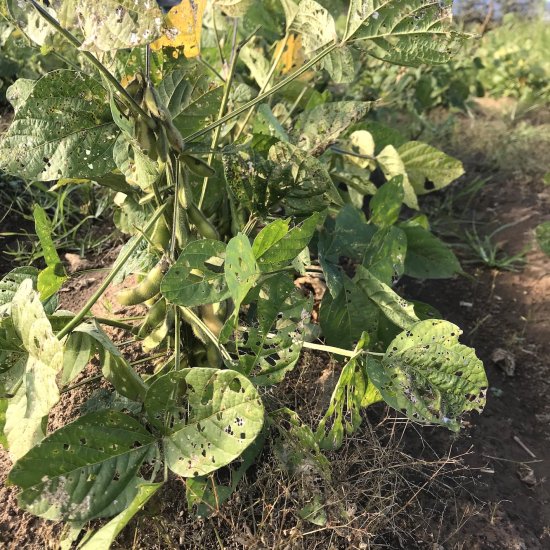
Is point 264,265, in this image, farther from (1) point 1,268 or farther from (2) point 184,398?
(1) point 1,268

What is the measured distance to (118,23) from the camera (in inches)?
30.0

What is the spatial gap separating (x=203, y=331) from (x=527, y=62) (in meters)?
4.18

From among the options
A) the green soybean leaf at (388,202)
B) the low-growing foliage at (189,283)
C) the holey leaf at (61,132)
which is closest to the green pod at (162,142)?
the low-growing foliage at (189,283)

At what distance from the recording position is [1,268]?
170 cm

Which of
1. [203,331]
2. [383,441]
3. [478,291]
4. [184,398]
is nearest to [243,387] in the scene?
[184,398]

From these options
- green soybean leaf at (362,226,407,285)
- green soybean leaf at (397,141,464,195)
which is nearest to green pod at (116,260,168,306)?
green soybean leaf at (362,226,407,285)

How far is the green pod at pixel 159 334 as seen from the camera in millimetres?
1057

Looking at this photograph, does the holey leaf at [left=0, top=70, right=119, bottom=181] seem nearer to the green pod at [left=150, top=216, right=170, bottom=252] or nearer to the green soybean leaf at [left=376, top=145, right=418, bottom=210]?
the green pod at [left=150, top=216, right=170, bottom=252]

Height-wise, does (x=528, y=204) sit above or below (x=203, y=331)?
below

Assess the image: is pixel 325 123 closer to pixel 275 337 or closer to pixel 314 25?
pixel 314 25

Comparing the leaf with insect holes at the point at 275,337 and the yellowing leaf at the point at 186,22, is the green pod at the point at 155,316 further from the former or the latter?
the yellowing leaf at the point at 186,22

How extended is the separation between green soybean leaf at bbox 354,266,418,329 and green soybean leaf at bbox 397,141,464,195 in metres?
0.54

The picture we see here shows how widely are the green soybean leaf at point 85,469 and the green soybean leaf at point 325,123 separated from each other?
2.60ft

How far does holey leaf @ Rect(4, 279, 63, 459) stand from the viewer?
2.51 ft
